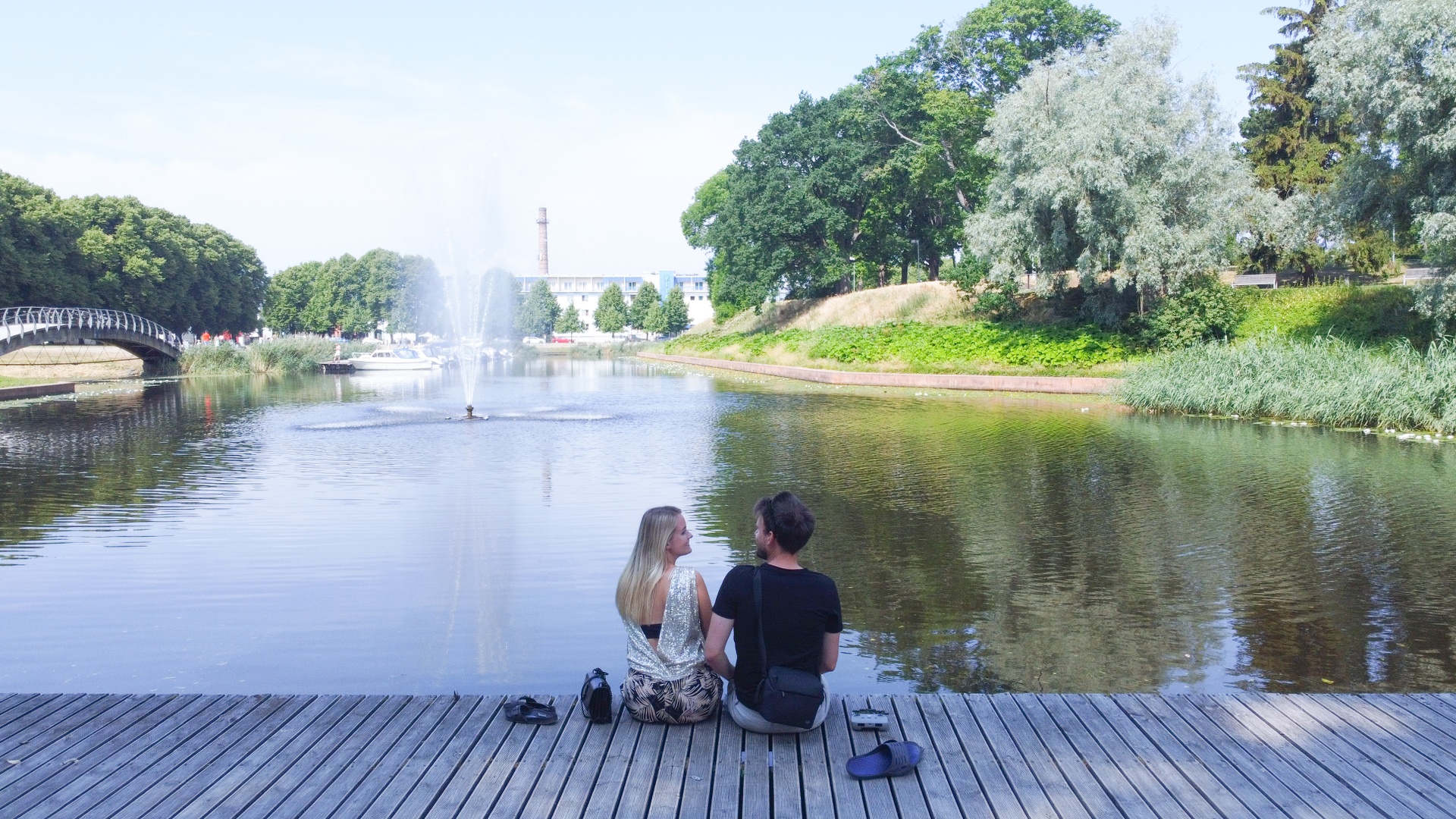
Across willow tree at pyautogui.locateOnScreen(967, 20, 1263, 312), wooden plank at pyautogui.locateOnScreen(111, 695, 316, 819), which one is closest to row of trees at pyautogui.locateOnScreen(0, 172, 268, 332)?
willow tree at pyautogui.locateOnScreen(967, 20, 1263, 312)

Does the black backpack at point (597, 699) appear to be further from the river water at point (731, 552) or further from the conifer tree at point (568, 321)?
the conifer tree at point (568, 321)

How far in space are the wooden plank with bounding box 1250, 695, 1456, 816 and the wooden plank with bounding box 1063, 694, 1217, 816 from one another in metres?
0.86

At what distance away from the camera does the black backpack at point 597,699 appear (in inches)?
209

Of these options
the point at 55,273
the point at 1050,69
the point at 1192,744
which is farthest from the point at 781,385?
the point at 55,273

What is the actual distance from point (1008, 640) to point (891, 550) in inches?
124

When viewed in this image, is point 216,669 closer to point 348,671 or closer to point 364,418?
point 348,671

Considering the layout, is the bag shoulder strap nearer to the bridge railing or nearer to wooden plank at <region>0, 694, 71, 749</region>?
wooden plank at <region>0, 694, 71, 749</region>

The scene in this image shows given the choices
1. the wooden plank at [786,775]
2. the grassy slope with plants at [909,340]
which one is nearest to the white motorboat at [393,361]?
the grassy slope with plants at [909,340]

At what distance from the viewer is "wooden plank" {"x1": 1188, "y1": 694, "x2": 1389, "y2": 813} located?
4.66m

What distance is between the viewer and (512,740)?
522cm

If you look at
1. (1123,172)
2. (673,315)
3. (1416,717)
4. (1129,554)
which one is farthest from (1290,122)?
(673,315)

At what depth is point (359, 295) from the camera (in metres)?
116

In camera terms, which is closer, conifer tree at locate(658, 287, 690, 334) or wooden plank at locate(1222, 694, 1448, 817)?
wooden plank at locate(1222, 694, 1448, 817)

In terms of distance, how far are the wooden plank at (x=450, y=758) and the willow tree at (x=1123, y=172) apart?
30.9 metres
